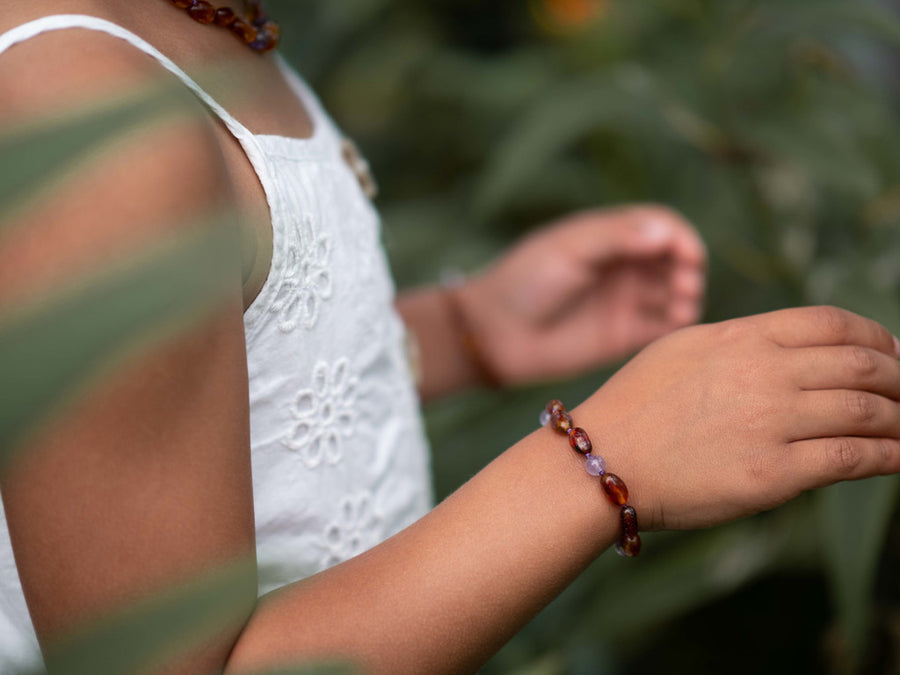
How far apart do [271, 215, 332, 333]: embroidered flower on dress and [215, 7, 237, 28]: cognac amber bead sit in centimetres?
12

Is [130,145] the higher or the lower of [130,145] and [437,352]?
the higher

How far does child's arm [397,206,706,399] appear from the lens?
0.67m

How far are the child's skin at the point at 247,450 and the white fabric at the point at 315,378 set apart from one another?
0.02 meters

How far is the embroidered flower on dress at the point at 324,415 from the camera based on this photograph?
1.35ft

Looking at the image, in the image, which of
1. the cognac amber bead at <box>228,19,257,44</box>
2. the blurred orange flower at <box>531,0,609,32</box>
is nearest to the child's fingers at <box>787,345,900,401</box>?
the cognac amber bead at <box>228,19,257,44</box>

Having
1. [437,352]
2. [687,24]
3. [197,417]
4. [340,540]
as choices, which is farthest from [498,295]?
[687,24]

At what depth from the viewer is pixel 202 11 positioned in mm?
386

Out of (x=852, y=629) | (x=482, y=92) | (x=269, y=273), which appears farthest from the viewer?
(x=482, y=92)

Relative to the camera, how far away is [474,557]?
32 cm

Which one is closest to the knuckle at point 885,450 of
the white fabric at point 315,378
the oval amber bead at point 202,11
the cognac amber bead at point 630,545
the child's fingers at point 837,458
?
the child's fingers at point 837,458

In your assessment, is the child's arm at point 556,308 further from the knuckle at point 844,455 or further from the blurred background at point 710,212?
the knuckle at point 844,455

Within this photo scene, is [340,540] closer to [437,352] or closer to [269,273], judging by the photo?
[269,273]

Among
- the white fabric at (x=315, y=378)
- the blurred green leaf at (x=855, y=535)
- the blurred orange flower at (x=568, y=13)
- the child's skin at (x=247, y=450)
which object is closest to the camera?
the child's skin at (x=247, y=450)

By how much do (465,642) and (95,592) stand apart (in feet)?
0.47
